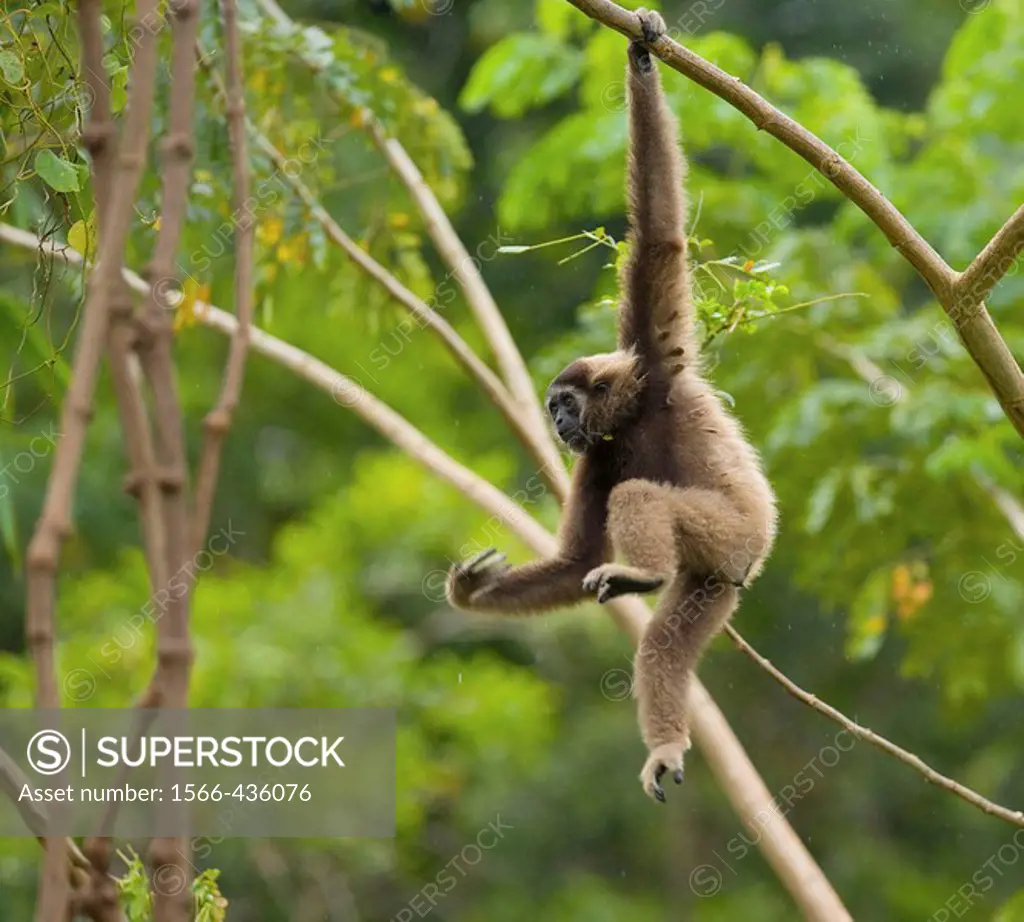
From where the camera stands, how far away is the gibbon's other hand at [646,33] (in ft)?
12.3

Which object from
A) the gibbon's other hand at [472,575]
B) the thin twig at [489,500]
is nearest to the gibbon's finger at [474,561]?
the gibbon's other hand at [472,575]

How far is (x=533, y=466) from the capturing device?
41.5 ft

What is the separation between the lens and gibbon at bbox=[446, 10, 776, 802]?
4.14 m

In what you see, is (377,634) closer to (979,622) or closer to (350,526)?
(350,526)

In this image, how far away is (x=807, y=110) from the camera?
778 cm

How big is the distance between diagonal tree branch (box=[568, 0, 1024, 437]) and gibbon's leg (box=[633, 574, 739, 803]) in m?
1.07

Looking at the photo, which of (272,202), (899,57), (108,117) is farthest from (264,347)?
(899,57)

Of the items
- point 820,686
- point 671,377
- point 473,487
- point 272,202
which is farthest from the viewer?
point 820,686

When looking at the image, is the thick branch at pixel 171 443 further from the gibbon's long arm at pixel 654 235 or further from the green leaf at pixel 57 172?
the gibbon's long arm at pixel 654 235

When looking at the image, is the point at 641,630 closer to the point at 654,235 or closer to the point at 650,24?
the point at 654,235

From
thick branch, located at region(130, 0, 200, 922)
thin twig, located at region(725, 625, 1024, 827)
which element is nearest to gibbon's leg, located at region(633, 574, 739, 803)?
thin twig, located at region(725, 625, 1024, 827)

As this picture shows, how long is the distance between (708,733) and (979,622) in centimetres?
236

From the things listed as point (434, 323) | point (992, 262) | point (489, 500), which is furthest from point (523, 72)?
point (992, 262)

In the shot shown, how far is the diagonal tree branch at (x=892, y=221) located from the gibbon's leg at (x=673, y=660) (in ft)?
3.52
